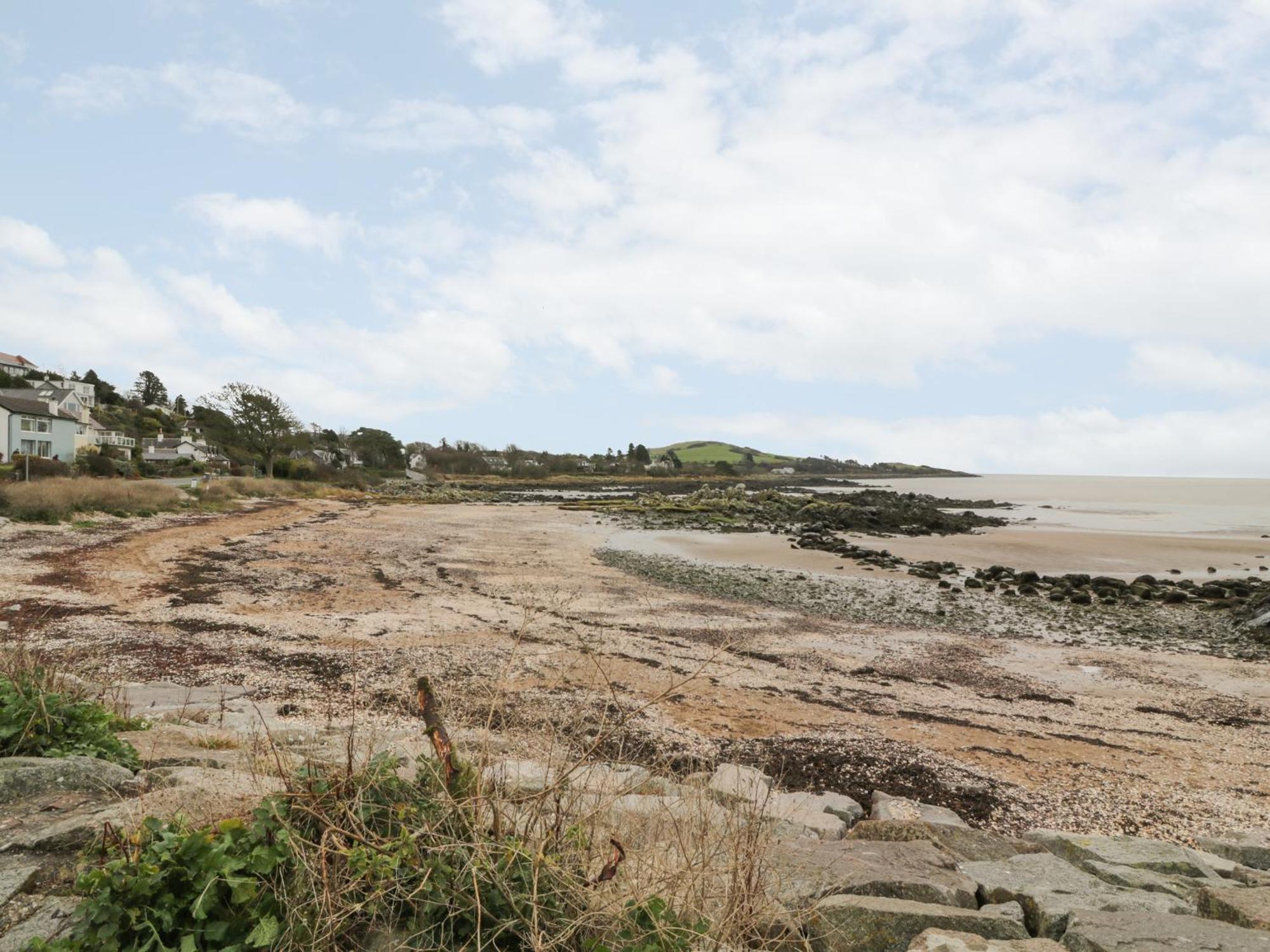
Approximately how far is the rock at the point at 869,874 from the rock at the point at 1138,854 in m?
1.37

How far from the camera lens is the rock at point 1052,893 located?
3.74 meters

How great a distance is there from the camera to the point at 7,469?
3903cm

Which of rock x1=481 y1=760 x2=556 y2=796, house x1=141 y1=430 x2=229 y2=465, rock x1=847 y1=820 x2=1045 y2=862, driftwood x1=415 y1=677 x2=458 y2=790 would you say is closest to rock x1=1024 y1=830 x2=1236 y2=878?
rock x1=847 y1=820 x2=1045 y2=862

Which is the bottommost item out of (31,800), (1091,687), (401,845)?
(1091,687)

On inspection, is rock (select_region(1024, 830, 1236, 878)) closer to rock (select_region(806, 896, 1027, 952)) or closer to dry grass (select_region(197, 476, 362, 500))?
rock (select_region(806, 896, 1027, 952))

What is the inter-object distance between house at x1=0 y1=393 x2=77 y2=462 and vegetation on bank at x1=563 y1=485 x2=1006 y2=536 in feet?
141

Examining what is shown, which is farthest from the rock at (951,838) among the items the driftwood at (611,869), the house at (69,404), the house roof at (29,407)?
the house at (69,404)

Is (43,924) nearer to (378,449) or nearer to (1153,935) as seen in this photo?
(1153,935)

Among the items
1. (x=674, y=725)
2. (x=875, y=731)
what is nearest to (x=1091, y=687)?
(x=875, y=731)

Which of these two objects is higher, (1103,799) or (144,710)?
(144,710)

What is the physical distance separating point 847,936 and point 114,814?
3.50 meters

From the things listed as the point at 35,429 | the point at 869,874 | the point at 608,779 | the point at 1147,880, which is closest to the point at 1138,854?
the point at 1147,880

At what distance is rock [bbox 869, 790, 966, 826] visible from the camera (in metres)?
6.14

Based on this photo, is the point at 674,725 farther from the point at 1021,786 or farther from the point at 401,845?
the point at 401,845
